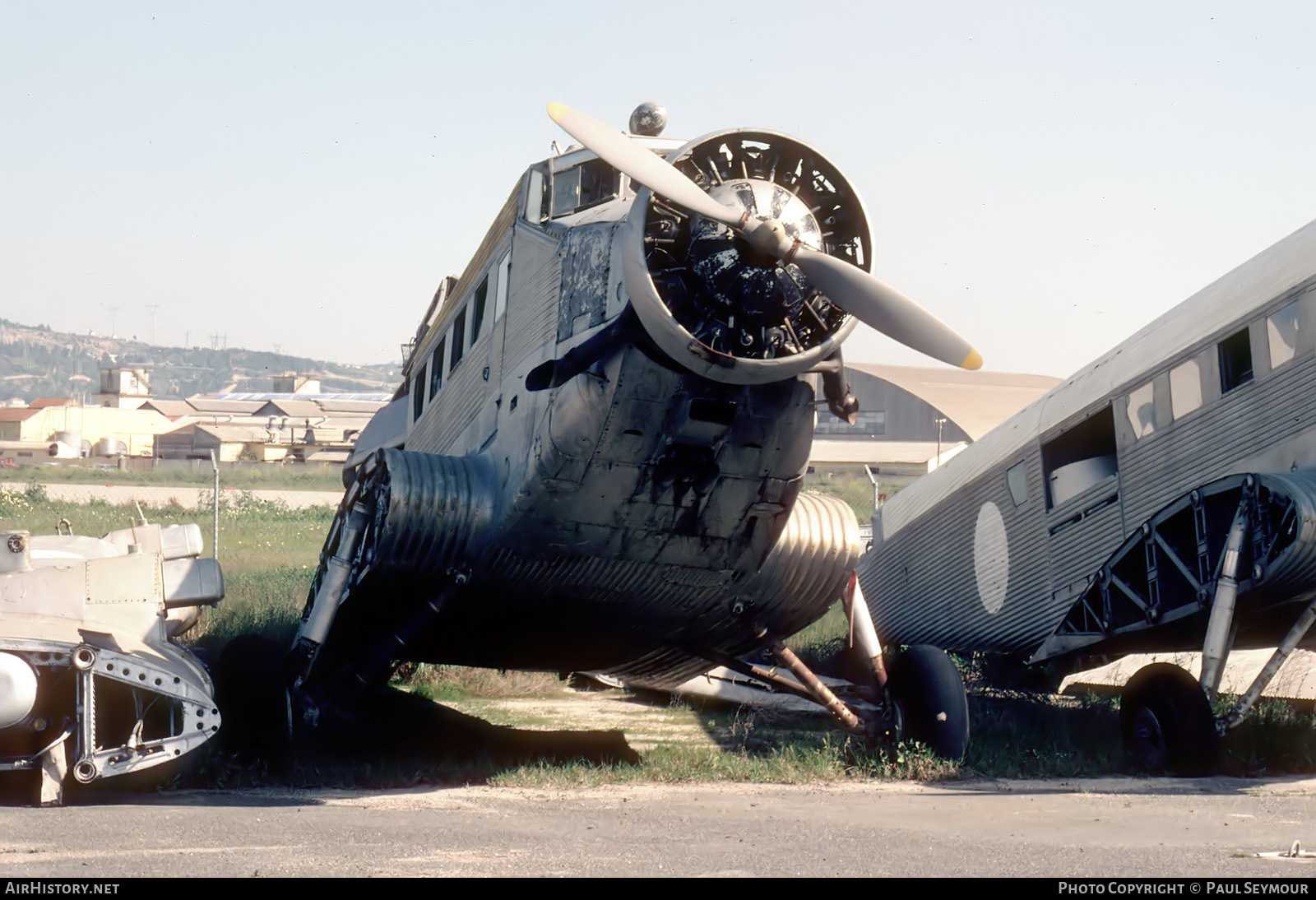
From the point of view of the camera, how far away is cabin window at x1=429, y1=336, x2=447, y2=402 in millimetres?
13578

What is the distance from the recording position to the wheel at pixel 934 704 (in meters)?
11.3

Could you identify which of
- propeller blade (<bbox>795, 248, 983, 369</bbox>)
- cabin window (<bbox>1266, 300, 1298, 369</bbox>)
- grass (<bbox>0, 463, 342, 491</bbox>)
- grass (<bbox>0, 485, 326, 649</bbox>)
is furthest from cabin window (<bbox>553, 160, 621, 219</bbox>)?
grass (<bbox>0, 463, 342, 491</bbox>)

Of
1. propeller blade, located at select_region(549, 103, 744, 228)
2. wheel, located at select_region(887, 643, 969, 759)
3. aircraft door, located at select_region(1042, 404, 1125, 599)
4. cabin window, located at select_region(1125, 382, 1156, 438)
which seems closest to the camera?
propeller blade, located at select_region(549, 103, 744, 228)

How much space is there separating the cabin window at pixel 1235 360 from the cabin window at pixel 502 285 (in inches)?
309

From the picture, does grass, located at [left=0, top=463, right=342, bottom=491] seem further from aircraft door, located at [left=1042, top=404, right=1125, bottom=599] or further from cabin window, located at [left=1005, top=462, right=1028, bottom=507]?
aircraft door, located at [left=1042, top=404, right=1125, bottom=599]

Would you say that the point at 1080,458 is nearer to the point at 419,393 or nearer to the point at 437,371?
the point at 437,371

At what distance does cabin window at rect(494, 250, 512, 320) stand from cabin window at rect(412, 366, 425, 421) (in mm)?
3564

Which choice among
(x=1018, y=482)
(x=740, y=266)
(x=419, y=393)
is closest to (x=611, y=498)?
(x=740, y=266)

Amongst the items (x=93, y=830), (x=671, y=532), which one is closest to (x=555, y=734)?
(x=671, y=532)

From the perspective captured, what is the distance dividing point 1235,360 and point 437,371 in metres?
8.65

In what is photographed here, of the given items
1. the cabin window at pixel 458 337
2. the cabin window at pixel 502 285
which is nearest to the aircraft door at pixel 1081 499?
the cabin window at pixel 458 337

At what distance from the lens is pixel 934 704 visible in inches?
447

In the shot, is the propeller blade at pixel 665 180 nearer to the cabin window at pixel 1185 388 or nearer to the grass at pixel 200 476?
the cabin window at pixel 1185 388

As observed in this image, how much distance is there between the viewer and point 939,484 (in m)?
19.4
